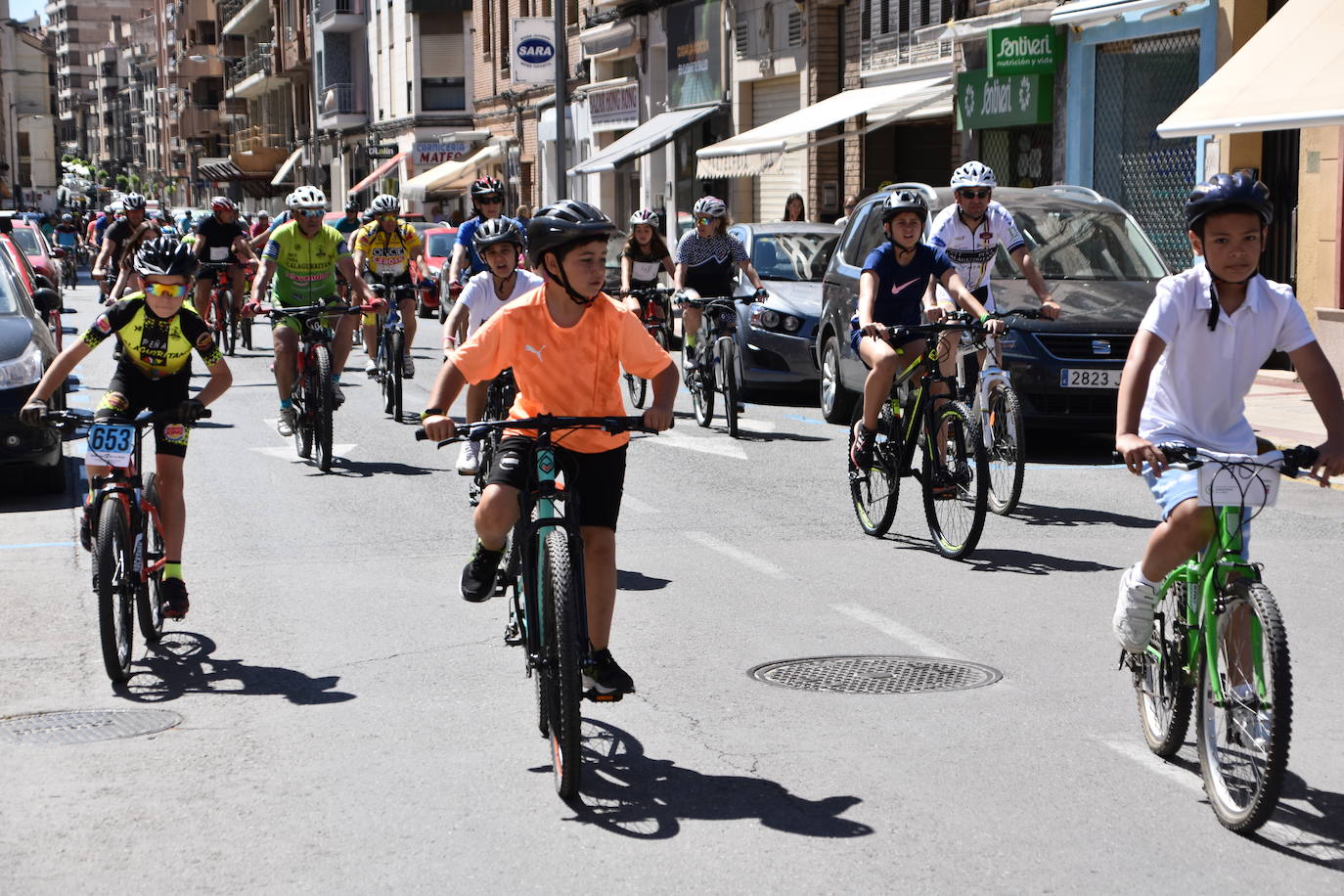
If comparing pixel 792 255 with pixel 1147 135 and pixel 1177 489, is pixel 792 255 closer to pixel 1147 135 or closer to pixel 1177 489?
pixel 1147 135

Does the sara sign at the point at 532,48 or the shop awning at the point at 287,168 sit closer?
the sara sign at the point at 532,48

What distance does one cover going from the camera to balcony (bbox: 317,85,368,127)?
70750mm

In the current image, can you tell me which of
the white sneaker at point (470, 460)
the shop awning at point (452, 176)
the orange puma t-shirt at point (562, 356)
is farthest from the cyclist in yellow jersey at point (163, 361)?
the shop awning at point (452, 176)

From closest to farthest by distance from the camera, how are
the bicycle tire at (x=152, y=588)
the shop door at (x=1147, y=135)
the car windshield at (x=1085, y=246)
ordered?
1. the bicycle tire at (x=152, y=588)
2. the car windshield at (x=1085, y=246)
3. the shop door at (x=1147, y=135)

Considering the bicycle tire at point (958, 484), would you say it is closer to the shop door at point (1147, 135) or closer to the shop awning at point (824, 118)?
the shop door at point (1147, 135)

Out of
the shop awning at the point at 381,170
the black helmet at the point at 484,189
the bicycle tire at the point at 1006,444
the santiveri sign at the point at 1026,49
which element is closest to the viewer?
the bicycle tire at the point at 1006,444

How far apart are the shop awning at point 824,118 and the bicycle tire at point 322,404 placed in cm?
1352

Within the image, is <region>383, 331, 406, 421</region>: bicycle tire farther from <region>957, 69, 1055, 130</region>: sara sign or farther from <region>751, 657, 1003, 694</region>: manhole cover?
<region>957, 69, 1055, 130</region>: sara sign

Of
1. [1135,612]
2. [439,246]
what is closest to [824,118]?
[439,246]

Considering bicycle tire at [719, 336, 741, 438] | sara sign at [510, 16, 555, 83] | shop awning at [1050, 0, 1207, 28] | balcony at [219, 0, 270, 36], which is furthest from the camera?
balcony at [219, 0, 270, 36]

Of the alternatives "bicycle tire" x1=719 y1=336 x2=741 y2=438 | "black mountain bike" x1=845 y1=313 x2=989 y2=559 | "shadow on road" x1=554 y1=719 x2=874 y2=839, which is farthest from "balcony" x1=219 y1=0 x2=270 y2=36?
"shadow on road" x1=554 y1=719 x2=874 y2=839

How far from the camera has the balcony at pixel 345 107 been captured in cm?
7075

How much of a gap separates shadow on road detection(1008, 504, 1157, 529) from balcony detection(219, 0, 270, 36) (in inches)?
3234

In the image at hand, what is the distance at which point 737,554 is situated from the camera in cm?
964
